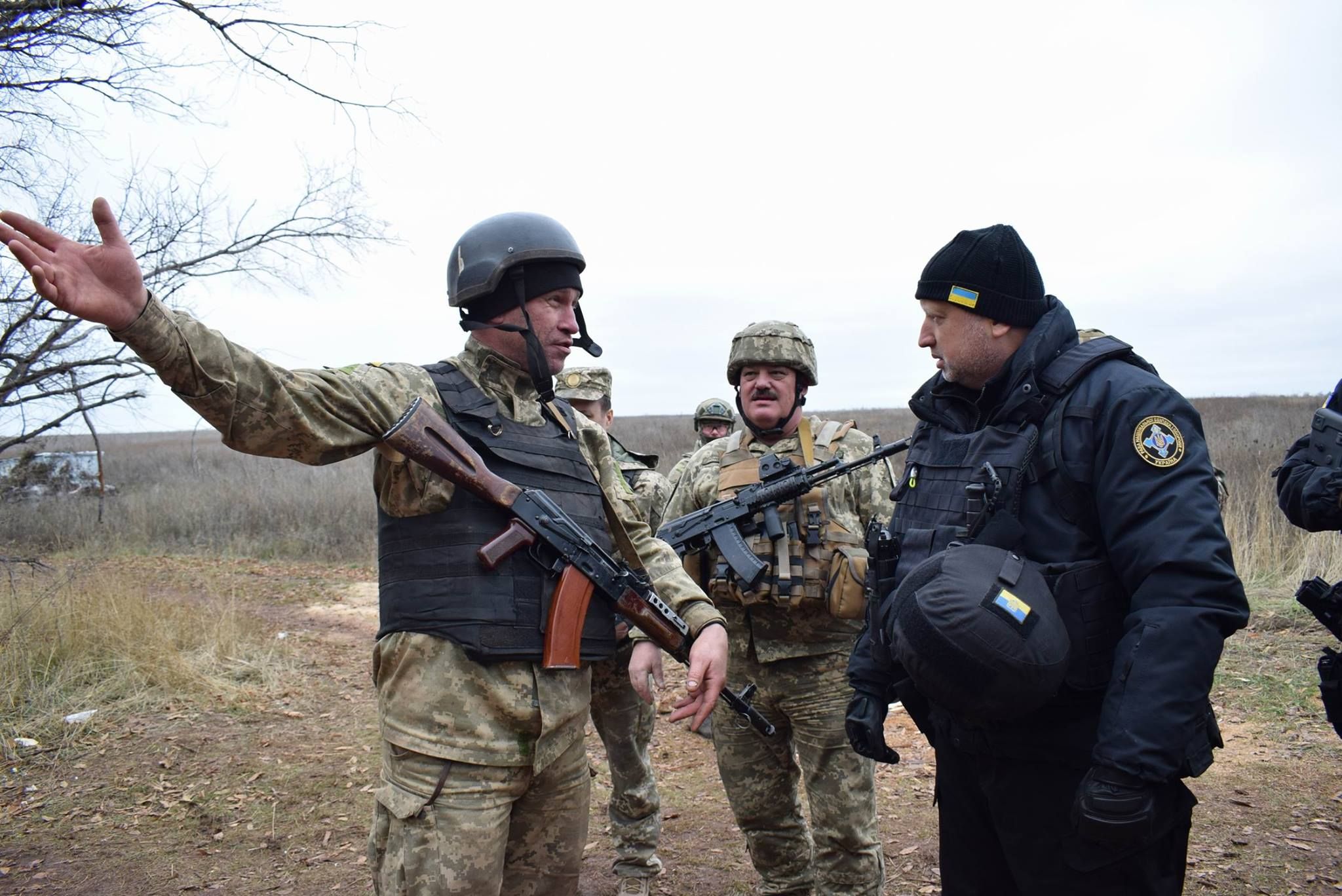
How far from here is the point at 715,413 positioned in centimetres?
615

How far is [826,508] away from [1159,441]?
5.93ft

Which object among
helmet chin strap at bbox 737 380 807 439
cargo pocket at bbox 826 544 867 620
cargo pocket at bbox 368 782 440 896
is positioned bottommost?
cargo pocket at bbox 368 782 440 896

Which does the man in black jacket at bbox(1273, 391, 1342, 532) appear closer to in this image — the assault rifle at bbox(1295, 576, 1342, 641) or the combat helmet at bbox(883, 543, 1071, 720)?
the assault rifle at bbox(1295, 576, 1342, 641)

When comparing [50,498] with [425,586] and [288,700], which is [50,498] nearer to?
[288,700]

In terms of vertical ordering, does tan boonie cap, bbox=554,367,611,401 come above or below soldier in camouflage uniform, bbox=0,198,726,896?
above

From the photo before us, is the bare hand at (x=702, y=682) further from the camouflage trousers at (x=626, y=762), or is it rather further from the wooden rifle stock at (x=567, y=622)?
the camouflage trousers at (x=626, y=762)

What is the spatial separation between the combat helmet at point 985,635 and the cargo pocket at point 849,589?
124 centimetres

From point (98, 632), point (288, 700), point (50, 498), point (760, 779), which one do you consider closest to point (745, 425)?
point (760, 779)

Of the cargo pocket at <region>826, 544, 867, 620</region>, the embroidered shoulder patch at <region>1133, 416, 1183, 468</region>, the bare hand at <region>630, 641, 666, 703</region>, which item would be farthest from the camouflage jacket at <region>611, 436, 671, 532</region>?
the embroidered shoulder patch at <region>1133, 416, 1183, 468</region>

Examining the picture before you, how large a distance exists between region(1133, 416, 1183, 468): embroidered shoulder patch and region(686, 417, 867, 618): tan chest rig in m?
1.48

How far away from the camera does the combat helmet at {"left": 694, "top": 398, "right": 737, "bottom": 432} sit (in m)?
6.14

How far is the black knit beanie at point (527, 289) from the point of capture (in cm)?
258

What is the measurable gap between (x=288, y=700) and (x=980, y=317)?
602cm

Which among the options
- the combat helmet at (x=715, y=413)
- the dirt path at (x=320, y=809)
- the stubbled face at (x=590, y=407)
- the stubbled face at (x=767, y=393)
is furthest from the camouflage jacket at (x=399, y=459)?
the combat helmet at (x=715, y=413)
